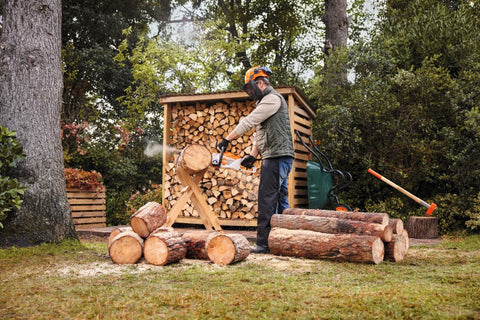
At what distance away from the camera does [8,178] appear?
4.51 m

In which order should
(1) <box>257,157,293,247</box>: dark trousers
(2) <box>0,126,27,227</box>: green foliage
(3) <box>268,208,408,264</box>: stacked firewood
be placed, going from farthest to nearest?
(1) <box>257,157,293,247</box>: dark trousers
(2) <box>0,126,27,227</box>: green foliage
(3) <box>268,208,408,264</box>: stacked firewood

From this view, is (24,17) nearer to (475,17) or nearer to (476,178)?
(476,178)

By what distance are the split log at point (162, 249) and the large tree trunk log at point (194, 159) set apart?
4.59 ft

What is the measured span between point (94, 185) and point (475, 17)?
8.18m

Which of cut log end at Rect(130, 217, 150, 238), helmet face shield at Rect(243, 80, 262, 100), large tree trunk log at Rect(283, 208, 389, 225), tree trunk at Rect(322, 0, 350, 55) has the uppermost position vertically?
tree trunk at Rect(322, 0, 350, 55)

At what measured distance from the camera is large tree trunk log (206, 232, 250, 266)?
13.4 ft

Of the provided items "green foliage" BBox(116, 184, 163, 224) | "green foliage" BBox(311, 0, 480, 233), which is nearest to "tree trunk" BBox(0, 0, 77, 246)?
"green foliage" BBox(116, 184, 163, 224)

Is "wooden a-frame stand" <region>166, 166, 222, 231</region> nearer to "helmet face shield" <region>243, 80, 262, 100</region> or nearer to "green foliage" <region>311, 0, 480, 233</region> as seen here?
"helmet face shield" <region>243, 80, 262, 100</region>

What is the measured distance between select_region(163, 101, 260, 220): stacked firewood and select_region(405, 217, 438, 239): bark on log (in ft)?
7.59

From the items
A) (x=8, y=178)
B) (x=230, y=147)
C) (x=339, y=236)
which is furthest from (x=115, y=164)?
(x=339, y=236)

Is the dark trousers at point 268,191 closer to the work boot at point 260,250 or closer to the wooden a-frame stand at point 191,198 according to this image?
the work boot at point 260,250

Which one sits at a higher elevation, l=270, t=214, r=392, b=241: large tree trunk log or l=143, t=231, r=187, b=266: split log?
l=270, t=214, r=392, b=241: large tree trunk log

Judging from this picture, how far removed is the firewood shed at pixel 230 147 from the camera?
6977 millimetres

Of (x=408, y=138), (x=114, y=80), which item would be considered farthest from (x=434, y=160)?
(x=114, y=80)
